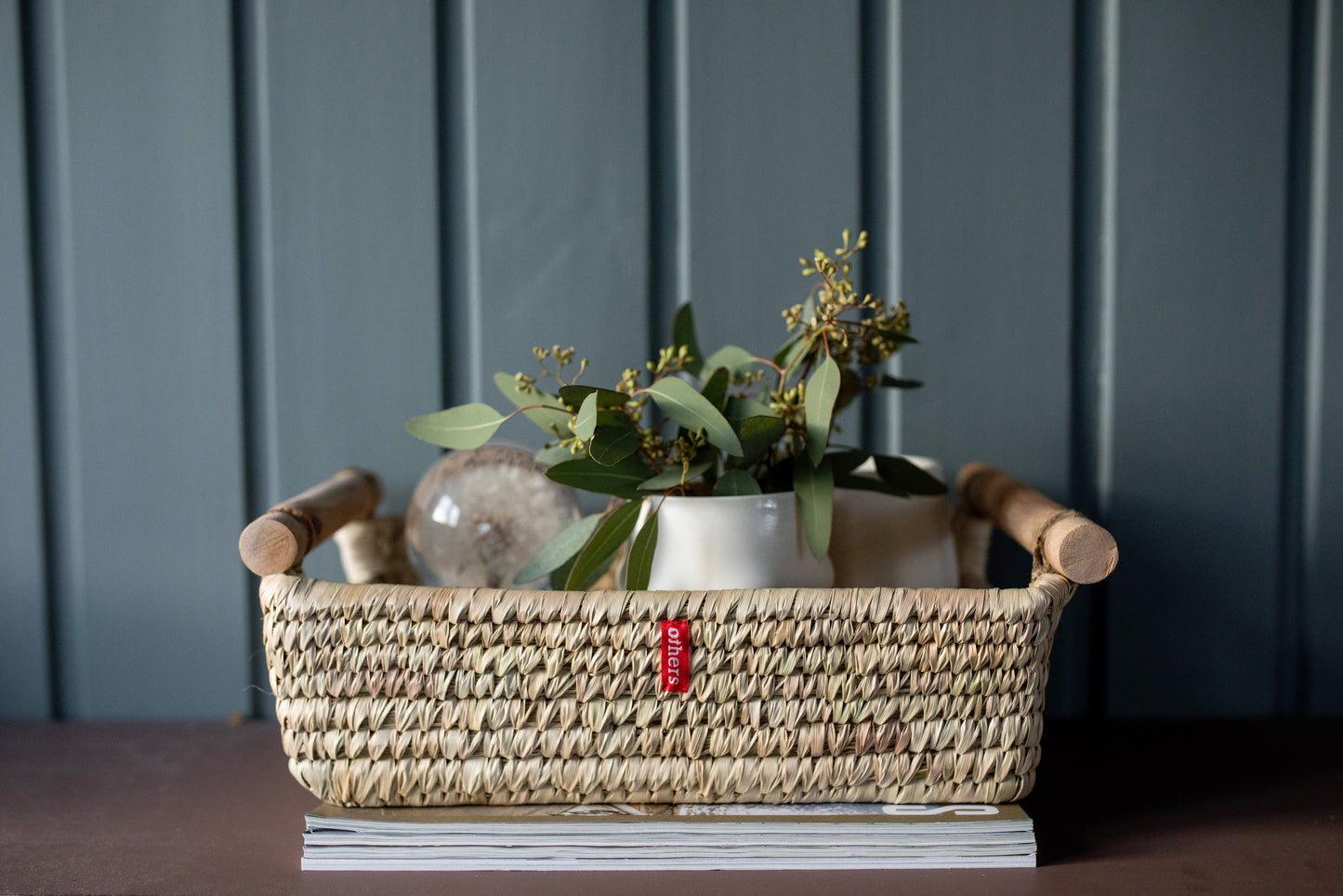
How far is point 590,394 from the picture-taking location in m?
0.48

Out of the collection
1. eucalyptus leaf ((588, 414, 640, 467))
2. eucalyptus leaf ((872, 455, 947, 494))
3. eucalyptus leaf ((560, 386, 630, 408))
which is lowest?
eucalyptus leaf ((872, 455, 947, 494))

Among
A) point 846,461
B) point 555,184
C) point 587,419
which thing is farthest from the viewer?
point 555,184

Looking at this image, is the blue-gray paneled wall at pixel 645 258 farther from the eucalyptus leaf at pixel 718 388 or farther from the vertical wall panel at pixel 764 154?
the eucalyptus leaf at pixel 718 388

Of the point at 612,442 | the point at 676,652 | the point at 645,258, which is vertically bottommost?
the point at 676,652

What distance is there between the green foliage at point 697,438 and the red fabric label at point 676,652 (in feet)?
0.13

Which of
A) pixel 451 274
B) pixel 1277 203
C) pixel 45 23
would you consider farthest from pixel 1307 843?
pixel 45 23

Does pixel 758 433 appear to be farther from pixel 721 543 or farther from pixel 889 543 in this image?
pixel 889 543

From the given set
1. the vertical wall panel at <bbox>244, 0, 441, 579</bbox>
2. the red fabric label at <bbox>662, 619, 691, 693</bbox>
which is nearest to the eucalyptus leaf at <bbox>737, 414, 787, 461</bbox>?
the red fabric label at <bbox>662, 619, 691, 693</bbox>

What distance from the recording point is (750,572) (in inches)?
19.8

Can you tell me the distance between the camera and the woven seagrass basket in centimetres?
47

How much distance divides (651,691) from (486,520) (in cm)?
19

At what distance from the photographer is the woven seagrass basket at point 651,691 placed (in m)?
0.47

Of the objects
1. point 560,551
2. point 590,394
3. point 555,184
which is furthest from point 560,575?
point 555,184

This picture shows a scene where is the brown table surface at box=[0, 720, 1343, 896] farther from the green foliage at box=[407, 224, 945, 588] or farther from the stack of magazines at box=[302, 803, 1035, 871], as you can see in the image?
the green foliage at box=[407, 224, 945, 588]
